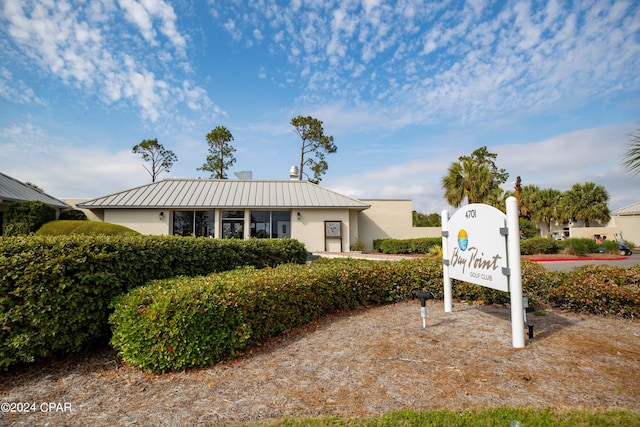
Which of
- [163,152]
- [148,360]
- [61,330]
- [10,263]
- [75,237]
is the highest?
[163,152]

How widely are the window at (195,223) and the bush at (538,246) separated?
61.4ft

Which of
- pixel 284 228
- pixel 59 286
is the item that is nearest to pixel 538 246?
pixel 284 228

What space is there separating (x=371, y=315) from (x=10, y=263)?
4.74m

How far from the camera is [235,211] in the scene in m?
17.5

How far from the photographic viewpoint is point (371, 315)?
5301 millimetres

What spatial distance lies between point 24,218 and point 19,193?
470 centimetres

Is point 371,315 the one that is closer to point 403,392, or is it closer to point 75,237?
point 403,392

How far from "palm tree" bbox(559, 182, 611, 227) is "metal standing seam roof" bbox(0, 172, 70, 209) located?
40.2m

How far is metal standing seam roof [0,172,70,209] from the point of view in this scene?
45.7ft

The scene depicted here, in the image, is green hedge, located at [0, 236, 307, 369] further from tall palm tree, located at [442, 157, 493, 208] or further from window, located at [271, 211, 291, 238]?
tall palm tree, located at [442, 157, 493, 208]

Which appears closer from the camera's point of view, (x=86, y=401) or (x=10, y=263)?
(x=86, y=401)

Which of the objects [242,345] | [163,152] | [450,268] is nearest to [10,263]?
[242,345]

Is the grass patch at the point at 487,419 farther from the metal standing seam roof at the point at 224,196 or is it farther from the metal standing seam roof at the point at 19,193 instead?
the metal standing seam roof at the point at 19,193

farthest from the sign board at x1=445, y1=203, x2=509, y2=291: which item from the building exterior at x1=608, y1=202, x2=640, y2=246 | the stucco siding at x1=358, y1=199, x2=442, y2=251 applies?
the building exterior at x1=608, y1=202, x2=640, y2=246
